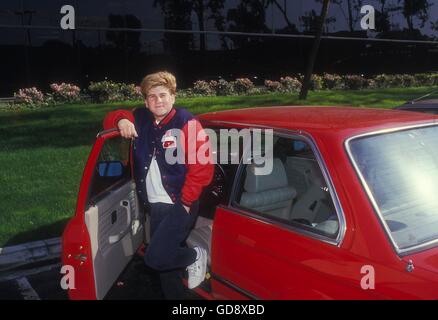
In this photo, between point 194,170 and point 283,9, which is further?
point 283,9

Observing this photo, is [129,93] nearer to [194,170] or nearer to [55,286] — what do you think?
[55,286]

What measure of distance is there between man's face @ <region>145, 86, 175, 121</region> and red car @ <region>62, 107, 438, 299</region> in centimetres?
38

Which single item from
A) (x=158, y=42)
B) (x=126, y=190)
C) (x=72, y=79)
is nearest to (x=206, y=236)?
(x=126, y=190)

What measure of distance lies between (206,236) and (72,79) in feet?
46.2

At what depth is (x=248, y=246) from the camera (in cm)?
316

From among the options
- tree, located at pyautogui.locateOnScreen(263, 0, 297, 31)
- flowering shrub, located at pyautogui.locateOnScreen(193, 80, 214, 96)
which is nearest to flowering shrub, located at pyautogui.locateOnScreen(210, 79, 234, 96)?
flowering shrub, located at pyautogui.locateOnScreen(193, 80, 214, 96)

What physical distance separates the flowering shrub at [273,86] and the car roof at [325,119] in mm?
15824

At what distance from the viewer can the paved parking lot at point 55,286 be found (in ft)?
15.2

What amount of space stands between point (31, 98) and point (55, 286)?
1128 cm

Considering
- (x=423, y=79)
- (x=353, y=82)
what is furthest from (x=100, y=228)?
(x=423, y=79)

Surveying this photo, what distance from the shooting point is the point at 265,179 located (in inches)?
139

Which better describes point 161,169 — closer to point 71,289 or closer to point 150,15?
point 71,289

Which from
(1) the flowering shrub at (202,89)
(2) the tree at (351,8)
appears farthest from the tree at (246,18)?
(2) the tree at (351,8)

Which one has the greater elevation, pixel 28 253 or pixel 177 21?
pixel 177 21
